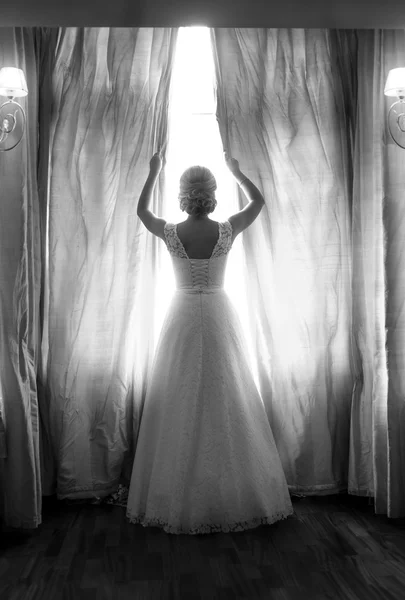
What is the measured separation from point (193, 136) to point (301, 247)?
34.0 inches

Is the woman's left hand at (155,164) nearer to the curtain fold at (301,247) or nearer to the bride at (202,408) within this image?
the bride at (202,408)

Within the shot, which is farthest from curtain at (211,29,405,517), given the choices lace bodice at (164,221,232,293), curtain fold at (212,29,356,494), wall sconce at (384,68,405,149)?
lace bodice at (164,221,232,293)

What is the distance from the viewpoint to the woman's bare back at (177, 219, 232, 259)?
3467mm

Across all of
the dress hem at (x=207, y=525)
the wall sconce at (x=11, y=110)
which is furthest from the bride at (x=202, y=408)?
the wall sconce at (x=11, y=110)

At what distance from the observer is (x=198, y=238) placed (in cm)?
347

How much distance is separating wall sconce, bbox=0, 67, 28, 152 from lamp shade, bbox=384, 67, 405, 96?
176 centimetres

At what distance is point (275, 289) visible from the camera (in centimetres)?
385

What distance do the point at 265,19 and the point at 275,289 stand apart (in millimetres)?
1402

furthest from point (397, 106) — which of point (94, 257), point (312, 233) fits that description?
point (94, 257)

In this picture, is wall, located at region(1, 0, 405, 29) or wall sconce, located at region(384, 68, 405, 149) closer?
wall, located at region(1, 0, 405, 29)

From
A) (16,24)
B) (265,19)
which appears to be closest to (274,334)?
(265,19)

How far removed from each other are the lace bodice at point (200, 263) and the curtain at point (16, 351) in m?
0.73

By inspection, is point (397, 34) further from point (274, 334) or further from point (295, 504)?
point (295, 504)

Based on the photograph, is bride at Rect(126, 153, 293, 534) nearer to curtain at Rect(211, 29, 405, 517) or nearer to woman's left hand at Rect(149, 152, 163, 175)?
woman's left hand at Rect(149, 152, 163, 175)
